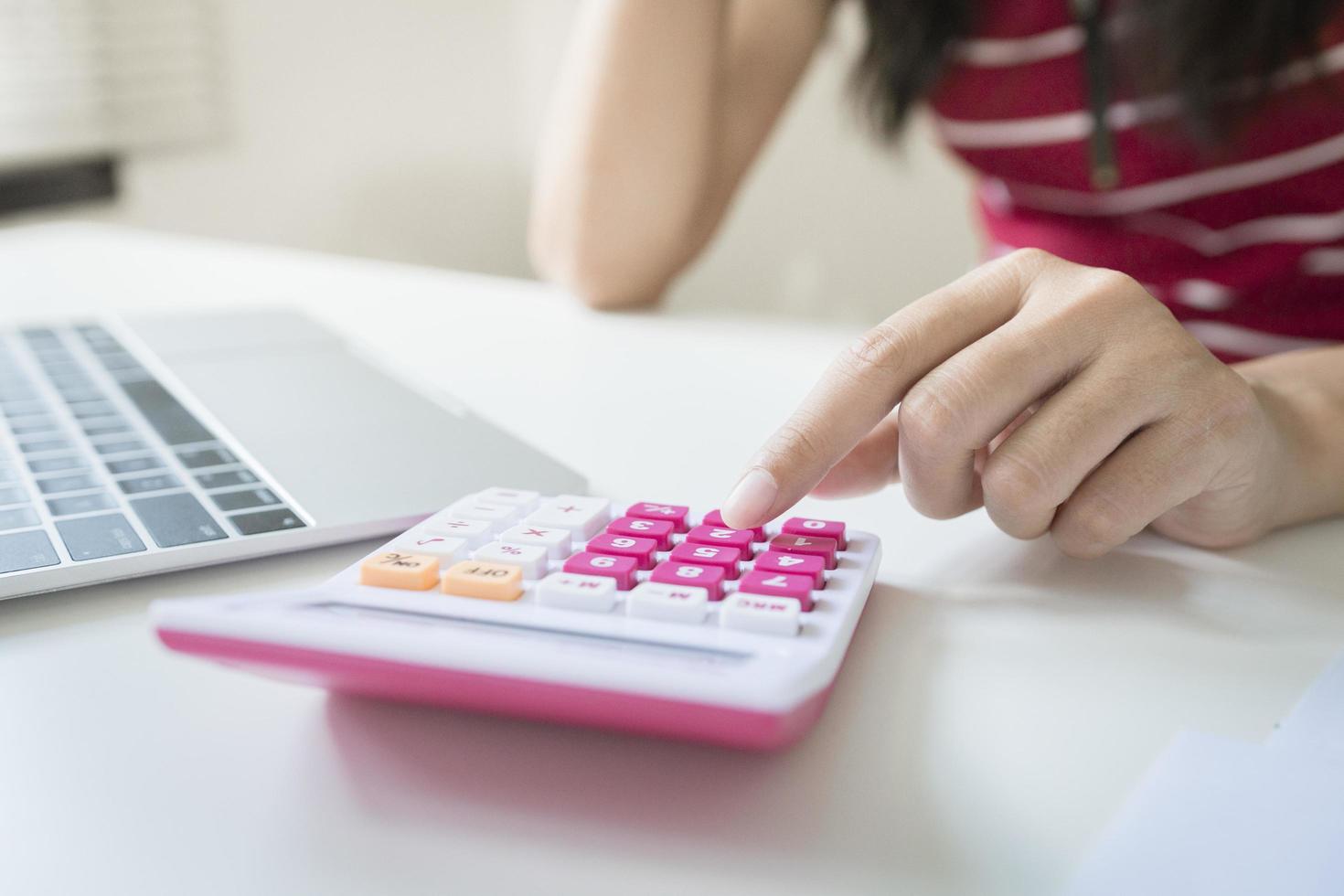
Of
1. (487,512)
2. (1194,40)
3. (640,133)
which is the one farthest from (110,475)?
(1194,40)

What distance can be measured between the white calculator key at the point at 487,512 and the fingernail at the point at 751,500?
2.7 inches

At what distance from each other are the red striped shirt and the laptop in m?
0.51

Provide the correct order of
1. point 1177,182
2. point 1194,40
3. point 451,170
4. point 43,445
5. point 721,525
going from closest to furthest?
point 721,525
point 43,445
point 1194,40
point 1177,182
point 451,170

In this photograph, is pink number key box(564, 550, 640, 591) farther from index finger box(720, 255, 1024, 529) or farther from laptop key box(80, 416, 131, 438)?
laptop key box(80, 416, 131, 438)

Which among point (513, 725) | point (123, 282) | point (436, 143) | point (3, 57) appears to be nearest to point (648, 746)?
point (513, 725)

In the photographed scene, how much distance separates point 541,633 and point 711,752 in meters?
0.05

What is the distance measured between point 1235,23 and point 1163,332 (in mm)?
420

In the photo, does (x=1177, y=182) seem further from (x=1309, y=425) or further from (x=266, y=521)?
(x=266, y=521)

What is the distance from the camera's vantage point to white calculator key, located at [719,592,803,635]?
0.91 ft

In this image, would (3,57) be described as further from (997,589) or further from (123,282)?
(997,589)

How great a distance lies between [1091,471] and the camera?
0.37 meters

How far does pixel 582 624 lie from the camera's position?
281 millimetres

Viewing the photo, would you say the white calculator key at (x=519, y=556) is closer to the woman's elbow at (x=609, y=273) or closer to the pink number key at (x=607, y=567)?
the pink number key at (x=607, y=567)

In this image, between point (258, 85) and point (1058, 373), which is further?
point (258, 85)
